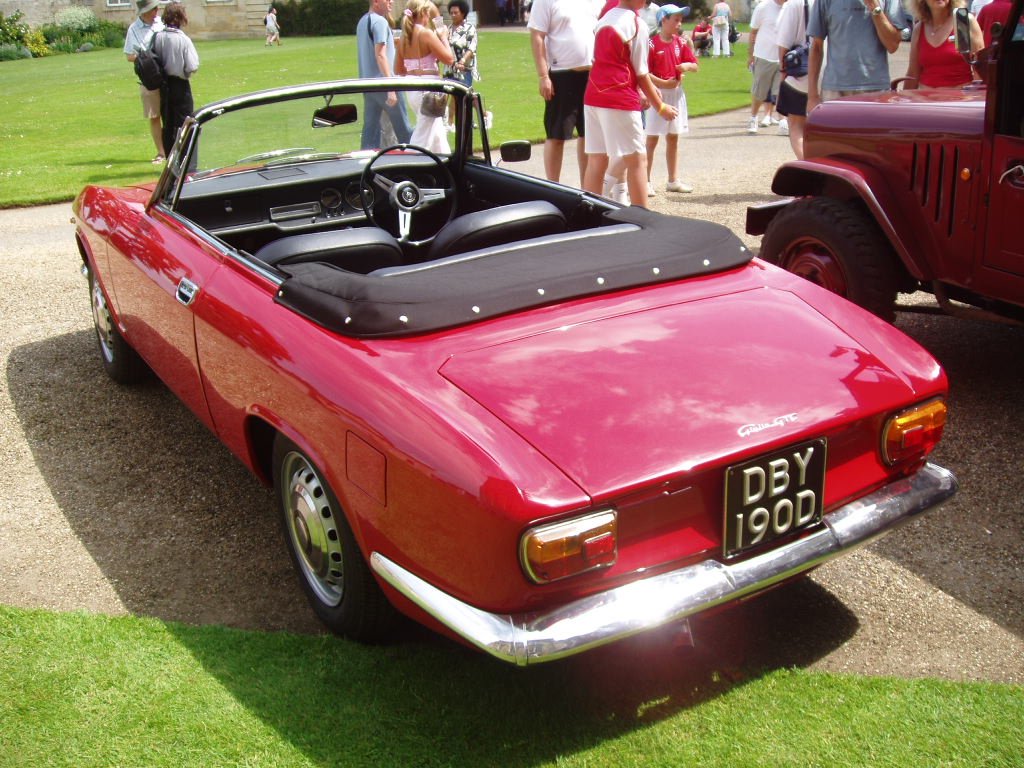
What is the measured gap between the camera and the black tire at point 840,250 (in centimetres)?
480

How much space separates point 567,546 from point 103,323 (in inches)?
143

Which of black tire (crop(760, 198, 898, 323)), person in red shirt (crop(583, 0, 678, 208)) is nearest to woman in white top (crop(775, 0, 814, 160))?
person in red shirt (crop(583, 0, 678, 208))

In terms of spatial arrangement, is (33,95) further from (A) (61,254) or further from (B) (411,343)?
(B) (411,343)

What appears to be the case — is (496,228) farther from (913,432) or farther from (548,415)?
(913,432)

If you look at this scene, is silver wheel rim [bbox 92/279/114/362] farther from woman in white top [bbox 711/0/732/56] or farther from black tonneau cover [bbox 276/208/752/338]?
woman in white top [bbox 711/0/732/56]

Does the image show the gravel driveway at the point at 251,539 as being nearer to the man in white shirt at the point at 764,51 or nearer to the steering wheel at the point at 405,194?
the steering wheel at the point at 405,194

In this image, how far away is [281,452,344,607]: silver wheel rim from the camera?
296 centimetres

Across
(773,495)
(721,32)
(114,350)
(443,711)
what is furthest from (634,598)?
(721,32)

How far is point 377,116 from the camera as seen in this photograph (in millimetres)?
4605

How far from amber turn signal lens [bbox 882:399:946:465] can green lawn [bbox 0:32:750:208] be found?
9152 mm

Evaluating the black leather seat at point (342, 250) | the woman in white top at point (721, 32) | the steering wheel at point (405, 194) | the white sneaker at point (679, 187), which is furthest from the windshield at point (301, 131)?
the woman in white top at point (721, 32)

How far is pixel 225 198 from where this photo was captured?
14.4 feet

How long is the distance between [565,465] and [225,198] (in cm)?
261

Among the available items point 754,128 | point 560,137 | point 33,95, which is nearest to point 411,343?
point 560,137
